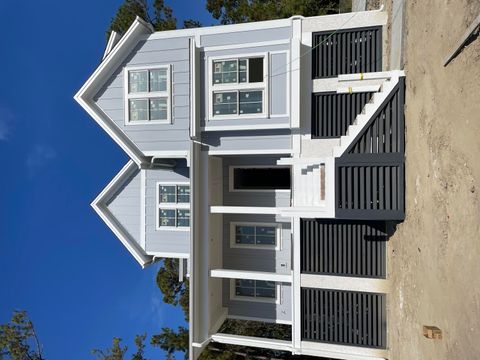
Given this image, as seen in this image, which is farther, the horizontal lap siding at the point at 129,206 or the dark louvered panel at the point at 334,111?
the horizontal lap siding at the point at 129,206

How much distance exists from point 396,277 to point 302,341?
158 inches

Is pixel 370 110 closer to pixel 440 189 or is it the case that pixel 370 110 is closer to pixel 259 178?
pixel 440 189

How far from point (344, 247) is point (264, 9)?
1631cm

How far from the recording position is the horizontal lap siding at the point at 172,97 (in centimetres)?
1221

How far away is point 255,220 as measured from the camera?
551 inches

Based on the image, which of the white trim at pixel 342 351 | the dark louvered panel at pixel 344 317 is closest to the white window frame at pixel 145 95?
the dark louvered panel at pixel 344 317

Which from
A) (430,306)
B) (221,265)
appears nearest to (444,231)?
(430,306)

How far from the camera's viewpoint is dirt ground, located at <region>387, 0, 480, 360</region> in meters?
6.08

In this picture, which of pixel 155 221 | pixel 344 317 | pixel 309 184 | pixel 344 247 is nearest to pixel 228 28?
pixel 309 184

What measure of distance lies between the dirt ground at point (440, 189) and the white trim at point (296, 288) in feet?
10.6

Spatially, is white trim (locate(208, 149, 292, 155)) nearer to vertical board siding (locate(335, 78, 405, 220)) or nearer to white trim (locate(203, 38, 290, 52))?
vertical board siding (locate(335, 78, 405, 220))

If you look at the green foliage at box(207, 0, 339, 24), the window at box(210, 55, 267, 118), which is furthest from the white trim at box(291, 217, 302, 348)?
the green foliage at box(207, 0, 339, 24)

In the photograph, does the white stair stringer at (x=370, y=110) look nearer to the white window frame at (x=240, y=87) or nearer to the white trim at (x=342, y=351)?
the white window frame at (x=240, y=87)

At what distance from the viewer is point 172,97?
40.4 ft
